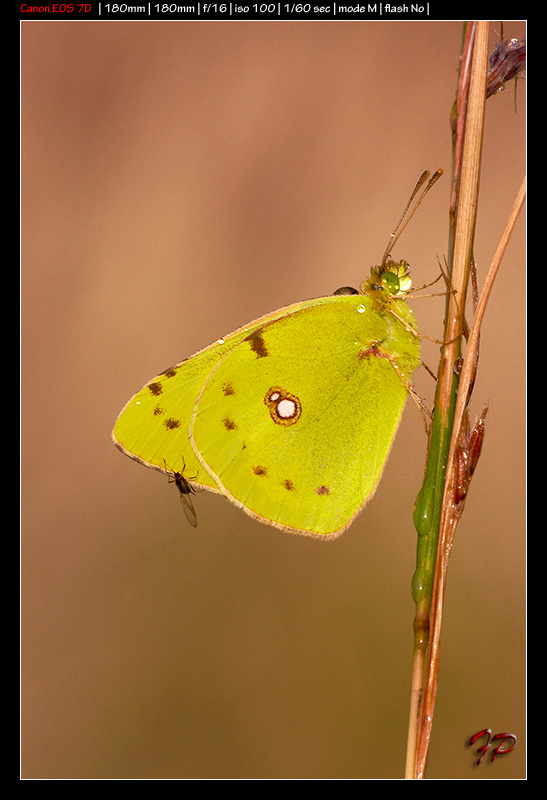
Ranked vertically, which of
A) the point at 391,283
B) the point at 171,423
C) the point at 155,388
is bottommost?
the point at 171,423

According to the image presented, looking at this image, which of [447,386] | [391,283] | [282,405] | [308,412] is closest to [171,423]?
[282,405]

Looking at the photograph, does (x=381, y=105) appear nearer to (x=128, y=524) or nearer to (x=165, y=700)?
(x=128, y=524)

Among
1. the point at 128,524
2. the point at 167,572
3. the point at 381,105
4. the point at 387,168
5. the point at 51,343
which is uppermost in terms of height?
the point at 381,105

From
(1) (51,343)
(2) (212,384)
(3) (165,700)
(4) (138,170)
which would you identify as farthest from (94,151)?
(3) (165,700)

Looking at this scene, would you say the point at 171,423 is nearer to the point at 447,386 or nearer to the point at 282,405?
the point at 282,405

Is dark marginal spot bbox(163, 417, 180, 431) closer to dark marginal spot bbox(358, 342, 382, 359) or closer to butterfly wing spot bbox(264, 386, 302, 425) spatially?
butterfly wing spot bbox(264, 386, 302, 425)

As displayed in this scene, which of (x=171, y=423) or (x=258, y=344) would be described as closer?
(x=258, y=344)

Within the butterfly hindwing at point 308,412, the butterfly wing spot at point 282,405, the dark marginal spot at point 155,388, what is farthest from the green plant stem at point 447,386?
the dark marginal spot at point 155,388
